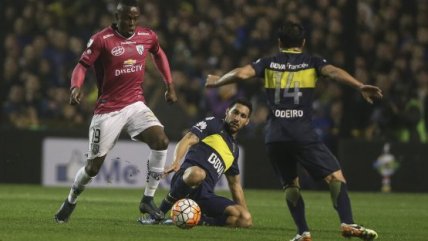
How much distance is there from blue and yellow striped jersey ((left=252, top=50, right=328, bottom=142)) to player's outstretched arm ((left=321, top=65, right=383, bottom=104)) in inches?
4.1

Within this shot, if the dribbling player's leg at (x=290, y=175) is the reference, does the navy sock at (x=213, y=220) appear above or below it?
below

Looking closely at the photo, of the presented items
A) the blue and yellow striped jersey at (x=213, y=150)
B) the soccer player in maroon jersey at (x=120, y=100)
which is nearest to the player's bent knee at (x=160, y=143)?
the soccer player in maroon jersey at (x=120, y=100)

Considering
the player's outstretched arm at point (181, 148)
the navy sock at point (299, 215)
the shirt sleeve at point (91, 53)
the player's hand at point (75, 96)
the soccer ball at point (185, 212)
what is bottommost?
the soccer ball at point (185, 212)

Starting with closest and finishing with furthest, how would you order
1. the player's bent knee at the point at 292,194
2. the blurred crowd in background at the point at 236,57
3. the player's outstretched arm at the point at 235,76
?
the player's outstretched arm at the point at 235,76 → the player's bent knee at the point at 292,194 → the blurred crowd in background at the point at 236,57

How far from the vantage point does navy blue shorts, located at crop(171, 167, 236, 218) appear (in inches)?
466

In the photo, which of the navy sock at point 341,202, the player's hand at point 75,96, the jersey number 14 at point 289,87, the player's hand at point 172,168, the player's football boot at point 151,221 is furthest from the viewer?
the player's football boot at point 151,221

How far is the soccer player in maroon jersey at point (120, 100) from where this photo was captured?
38.0ft

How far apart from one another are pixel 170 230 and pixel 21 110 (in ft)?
34.8

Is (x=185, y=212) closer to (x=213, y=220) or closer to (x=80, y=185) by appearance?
Result: (x=213, y=220)

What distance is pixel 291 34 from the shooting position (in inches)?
393

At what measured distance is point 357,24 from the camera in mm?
A: 20750

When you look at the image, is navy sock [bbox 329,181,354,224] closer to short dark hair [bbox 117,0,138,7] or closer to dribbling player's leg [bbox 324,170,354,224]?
dribbling player's leg [bbox 324,170,354,224]

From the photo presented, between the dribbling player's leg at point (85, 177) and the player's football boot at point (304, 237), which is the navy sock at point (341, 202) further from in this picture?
the dribbling player's leg at point (85, 177)

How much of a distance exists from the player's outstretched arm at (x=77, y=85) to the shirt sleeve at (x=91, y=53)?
7 centimetres
